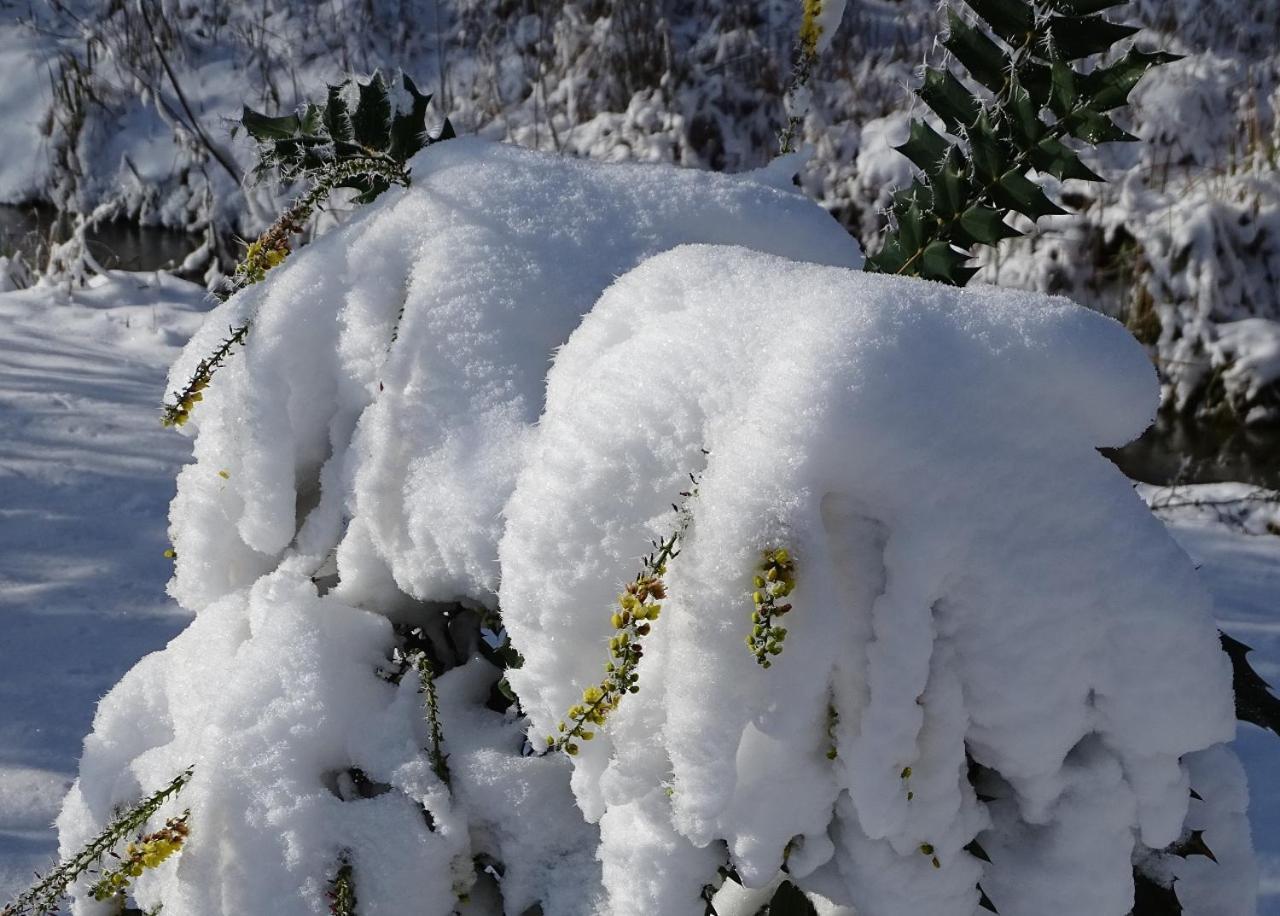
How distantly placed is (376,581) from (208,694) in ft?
0.61

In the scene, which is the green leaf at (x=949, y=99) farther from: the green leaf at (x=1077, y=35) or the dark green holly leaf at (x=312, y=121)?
the dark green holly leaf at (x=312, y=121)

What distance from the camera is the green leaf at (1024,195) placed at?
1.18 m

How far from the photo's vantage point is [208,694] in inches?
43.1

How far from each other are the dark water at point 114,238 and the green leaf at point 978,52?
567cm

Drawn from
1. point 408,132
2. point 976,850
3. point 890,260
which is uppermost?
point 408,132

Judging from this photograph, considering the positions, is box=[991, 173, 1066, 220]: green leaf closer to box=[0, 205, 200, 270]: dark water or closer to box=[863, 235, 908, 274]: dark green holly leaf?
box=[863, 235, 908, 274]: dark green holly leaf

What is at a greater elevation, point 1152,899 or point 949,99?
point 949,99

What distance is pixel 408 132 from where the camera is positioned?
1.33m

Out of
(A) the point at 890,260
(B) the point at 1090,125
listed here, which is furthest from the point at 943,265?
(B) the point at 1090,125

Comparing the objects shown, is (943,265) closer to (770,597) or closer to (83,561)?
(770,597)

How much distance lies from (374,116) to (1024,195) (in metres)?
0.71

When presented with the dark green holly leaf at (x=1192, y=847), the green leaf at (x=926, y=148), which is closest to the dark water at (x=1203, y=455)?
the green leaf at (x=926, y=148)

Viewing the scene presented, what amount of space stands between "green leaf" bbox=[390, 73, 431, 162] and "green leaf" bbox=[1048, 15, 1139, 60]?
0.69 m

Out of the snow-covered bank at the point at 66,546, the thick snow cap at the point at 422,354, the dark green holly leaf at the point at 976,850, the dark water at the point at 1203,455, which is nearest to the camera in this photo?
the dark green holly leaf at the point at 976,850
